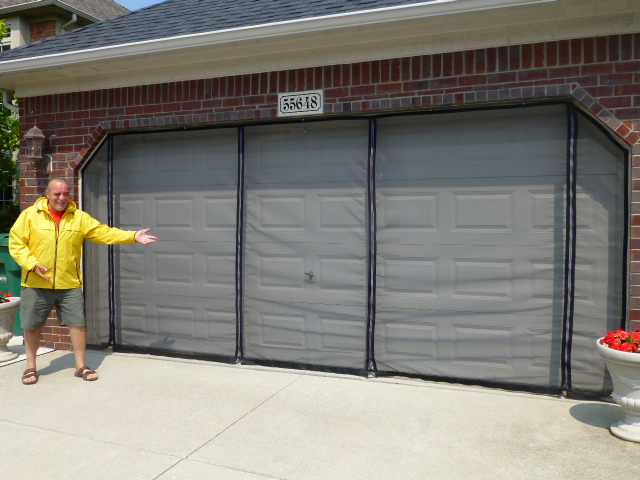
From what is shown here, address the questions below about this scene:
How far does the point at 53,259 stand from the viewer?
5.06 metres

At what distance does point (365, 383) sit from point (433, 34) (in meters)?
3.03

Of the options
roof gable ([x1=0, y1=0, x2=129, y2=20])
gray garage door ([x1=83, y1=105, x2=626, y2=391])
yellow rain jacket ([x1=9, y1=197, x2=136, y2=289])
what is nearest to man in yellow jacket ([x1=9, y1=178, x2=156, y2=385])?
yellow rain jacket ([x1=9, y1=197, x2=136, y2=289])

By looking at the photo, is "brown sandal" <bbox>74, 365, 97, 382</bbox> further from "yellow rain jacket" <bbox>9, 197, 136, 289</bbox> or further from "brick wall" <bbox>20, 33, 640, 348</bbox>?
"brick wall" <bbox>20, 33, 640, 348</bbox>

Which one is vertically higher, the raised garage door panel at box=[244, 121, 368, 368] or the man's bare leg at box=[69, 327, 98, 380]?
the raised garage door panel at box=[244, 121, 368, 368]

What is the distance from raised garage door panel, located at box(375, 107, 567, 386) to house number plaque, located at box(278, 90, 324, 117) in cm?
64

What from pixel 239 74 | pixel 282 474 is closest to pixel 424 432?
pixel 282 474

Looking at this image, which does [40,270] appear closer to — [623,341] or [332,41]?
[332,41]

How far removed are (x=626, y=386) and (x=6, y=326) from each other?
5.60m

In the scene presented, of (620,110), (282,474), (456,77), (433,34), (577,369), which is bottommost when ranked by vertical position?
(282,474)

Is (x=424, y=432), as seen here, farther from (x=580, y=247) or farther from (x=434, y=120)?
(x=434, y=120)

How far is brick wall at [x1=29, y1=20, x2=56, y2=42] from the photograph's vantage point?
1684 cm

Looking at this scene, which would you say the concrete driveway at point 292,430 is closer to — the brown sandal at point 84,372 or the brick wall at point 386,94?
the brown sandal at point 84,372

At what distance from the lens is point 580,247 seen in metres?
4.63

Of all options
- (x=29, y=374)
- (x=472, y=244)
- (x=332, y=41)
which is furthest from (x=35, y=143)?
(x=472, y=244)
